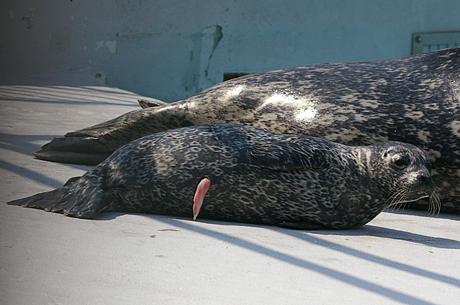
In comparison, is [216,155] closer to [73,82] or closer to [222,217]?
[222,217]

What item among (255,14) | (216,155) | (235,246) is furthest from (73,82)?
(235,246)

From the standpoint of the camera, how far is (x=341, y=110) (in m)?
3.82

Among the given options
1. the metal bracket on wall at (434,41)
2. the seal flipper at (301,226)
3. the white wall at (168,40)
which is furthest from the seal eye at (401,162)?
the white wall at (168,40)

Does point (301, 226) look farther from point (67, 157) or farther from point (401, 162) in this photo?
point (67, 157)

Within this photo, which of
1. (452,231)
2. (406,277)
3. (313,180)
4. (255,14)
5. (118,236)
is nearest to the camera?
(406,277)

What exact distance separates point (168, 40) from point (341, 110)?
7.76 metres

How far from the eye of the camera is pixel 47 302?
149cm

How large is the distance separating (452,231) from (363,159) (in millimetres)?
603

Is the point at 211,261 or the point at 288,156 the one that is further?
the point at 288,156

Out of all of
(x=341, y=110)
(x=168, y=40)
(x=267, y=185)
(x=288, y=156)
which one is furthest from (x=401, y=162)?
(x=168, y=40)

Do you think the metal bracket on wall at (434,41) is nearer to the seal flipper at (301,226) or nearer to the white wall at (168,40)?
the white wall at (168,40)

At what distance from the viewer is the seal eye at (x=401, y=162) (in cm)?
287

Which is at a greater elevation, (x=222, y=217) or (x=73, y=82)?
(x=73, y=82)

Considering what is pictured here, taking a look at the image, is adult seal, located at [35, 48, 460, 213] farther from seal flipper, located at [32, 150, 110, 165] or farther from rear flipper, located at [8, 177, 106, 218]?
rear flipper, located at [8, 177, 106, 218]
